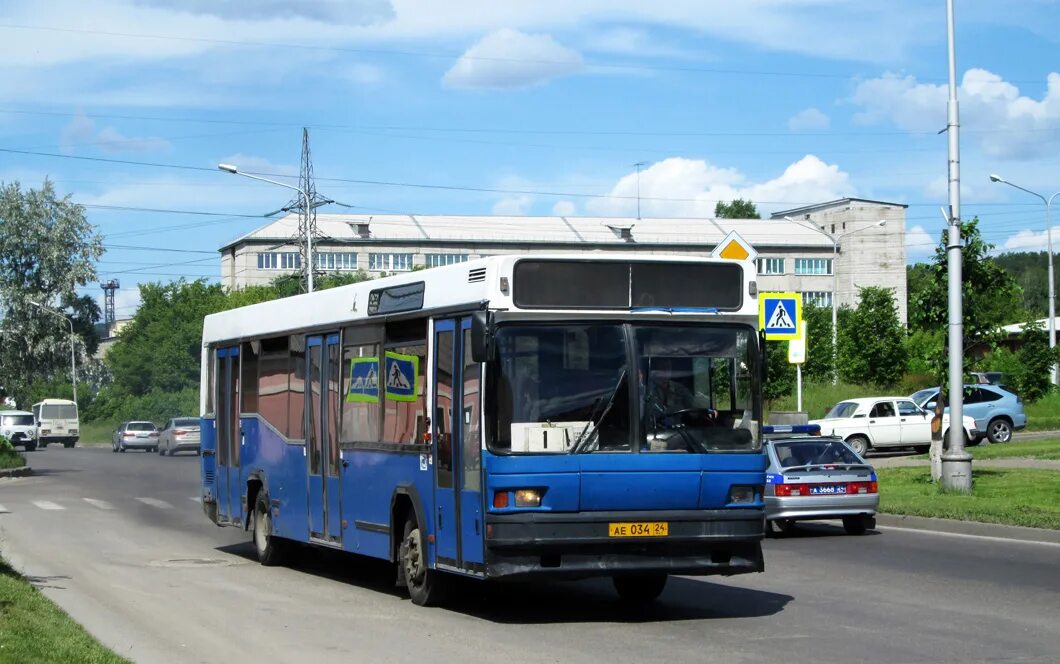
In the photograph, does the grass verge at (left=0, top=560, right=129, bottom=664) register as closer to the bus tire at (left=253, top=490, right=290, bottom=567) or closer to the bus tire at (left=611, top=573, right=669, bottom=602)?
the bus tire at (left=611, top=573, right=669, bottom=602)

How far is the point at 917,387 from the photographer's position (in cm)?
6059

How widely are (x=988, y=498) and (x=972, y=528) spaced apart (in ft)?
12.2

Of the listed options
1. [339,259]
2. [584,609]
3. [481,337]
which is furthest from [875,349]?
[339,259]

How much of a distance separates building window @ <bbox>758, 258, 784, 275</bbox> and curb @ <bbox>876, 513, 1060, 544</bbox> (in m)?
112

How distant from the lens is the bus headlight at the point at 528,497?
37.1 ft

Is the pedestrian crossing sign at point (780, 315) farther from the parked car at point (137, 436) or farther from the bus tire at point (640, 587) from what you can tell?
the parked car at point (137, 436)

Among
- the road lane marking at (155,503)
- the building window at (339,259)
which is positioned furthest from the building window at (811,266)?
the road lane marking at (155,503)

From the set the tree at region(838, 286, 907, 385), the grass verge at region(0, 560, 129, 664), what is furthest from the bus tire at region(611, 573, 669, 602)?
the tree at region(838, 286, 907, 385)

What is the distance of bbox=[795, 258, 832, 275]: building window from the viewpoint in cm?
13500

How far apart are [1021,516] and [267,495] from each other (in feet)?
31.9

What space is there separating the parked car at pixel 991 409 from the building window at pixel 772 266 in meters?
90.3

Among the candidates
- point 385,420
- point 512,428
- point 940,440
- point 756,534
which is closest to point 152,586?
point 385,420

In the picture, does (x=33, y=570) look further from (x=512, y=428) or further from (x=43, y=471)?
(x=43, y=471)

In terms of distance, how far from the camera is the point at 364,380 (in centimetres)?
1438
